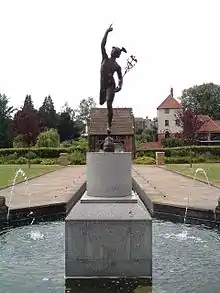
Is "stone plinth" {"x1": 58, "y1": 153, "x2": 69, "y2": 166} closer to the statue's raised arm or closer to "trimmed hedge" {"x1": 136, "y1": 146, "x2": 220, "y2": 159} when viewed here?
"trimmed hedge" {"x1": 136, "y1": 146, "x2": 220, "y2": 159}

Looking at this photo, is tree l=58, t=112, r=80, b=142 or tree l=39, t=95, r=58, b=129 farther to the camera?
tree l=58, t=112, r=80, b=142

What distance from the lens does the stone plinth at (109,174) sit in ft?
29.0

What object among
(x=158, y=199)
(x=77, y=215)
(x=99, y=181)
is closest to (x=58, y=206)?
(x=158, y=199)

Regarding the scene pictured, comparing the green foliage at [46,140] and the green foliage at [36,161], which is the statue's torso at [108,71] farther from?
the green foliage at [46,140]

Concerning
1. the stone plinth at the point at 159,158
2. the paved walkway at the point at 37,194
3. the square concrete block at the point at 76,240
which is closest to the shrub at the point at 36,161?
the stone plinth at the point at 159,158

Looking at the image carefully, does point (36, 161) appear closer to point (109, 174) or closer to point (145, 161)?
point (145, 161)

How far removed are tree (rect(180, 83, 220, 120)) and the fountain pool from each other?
79805 millimetres

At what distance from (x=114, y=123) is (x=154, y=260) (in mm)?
41291

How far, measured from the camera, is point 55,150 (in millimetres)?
47469

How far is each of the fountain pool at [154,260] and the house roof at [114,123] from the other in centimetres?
3524

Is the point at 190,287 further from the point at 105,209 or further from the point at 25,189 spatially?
the point at 25,189

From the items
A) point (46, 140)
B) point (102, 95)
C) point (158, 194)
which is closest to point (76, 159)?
point (46, 140)

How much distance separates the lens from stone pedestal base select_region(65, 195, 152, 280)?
744 centimetres

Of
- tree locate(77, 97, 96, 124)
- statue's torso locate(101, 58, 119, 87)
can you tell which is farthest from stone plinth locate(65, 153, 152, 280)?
tree locate(77, 97, 96, 124)
